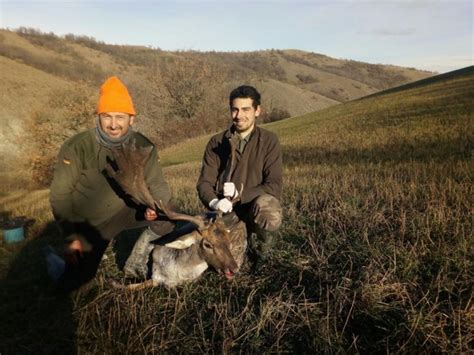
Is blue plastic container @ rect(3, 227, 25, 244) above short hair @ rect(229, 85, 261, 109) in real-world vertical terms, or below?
below

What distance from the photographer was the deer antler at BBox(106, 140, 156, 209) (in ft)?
15.5

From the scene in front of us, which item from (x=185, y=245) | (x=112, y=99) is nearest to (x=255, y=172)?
(x=185, y=245)

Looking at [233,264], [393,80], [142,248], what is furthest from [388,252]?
[393,80]

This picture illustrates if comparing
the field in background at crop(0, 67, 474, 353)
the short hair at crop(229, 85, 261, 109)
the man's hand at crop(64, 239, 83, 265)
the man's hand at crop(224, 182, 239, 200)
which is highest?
the short hair at crop(229, 85, 261, 109)

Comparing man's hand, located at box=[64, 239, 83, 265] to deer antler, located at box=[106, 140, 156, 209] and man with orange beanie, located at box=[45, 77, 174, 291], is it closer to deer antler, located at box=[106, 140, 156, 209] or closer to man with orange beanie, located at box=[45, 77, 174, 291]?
man with orange beanie, located at box=[45, 77, 174, 291]

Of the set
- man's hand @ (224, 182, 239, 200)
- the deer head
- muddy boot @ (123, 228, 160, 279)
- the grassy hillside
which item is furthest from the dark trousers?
the grassy hillside

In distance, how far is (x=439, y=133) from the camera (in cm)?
1431

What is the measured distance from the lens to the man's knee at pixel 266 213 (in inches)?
186

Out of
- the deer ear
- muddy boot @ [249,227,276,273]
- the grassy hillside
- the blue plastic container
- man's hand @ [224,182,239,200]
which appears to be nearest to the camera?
the deer ear

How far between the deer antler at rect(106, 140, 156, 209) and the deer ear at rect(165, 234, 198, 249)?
1.81 ft

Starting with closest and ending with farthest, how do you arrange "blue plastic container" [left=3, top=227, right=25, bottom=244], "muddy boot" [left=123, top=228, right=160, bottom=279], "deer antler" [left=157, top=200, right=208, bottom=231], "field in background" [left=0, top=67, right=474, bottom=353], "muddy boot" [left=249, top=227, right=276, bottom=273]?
"field in background" [left=0, top=67, right=474, bottom=353] < "deer antler" [left=157, top=200, right=208, bottom=231] < "muddy boot" [left=249, top=227, right=276, bottom=273] < "muddy boot" [left=123, top=228, right=160, bottom=279] < "blue plastic container" [left=3, top=227, right=25, bottom=244]

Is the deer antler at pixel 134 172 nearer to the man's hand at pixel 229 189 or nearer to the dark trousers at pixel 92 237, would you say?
the dark trousers at pixel 92 237

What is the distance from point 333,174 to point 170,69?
41.5 meters

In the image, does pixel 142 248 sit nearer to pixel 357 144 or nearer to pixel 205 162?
pixel 205 162
